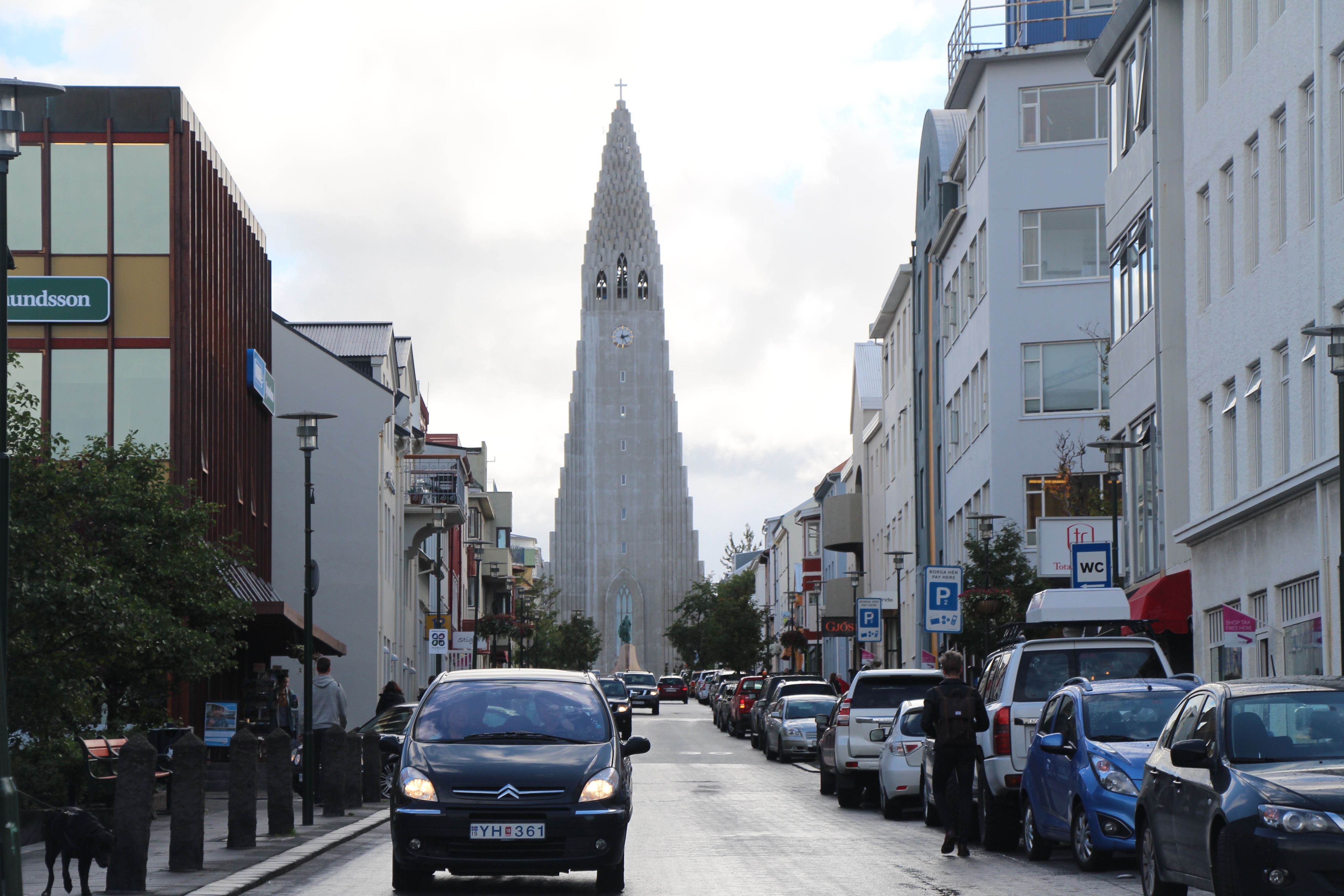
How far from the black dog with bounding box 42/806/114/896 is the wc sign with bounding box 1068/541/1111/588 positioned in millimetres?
17810

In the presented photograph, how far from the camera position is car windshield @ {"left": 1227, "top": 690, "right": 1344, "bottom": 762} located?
10.8m

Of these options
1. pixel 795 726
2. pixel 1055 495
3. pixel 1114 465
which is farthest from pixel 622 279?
pixel 1114 465

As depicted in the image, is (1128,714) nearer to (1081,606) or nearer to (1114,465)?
(1081,606)

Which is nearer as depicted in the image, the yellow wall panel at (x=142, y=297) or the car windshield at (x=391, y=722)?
the car windshield at (x=391, y=722)

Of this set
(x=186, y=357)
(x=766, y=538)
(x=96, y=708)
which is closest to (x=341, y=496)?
(x=186, y=357)

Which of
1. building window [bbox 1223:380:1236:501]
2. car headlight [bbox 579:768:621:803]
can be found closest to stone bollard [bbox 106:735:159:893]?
car headlight [bbox 579:768:621:803]

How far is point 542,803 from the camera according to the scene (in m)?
13.0

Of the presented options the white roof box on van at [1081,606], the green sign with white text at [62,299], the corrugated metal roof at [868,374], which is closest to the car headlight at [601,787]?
the white roof box on van at [1081,606]

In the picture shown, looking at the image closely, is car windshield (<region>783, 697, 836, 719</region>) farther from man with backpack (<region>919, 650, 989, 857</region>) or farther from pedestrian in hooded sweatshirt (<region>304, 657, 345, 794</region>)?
man with backpack (<region>919, 650, 989, 857</region>)

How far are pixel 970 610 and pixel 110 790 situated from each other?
22.1 meters

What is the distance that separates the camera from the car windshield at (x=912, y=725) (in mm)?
21625

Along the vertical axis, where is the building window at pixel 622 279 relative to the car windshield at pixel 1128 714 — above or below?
Result: above

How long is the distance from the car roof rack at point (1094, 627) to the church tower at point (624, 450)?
13255 cm

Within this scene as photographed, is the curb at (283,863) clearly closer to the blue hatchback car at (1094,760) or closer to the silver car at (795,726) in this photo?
the blue hatchback car at (1094,760)
